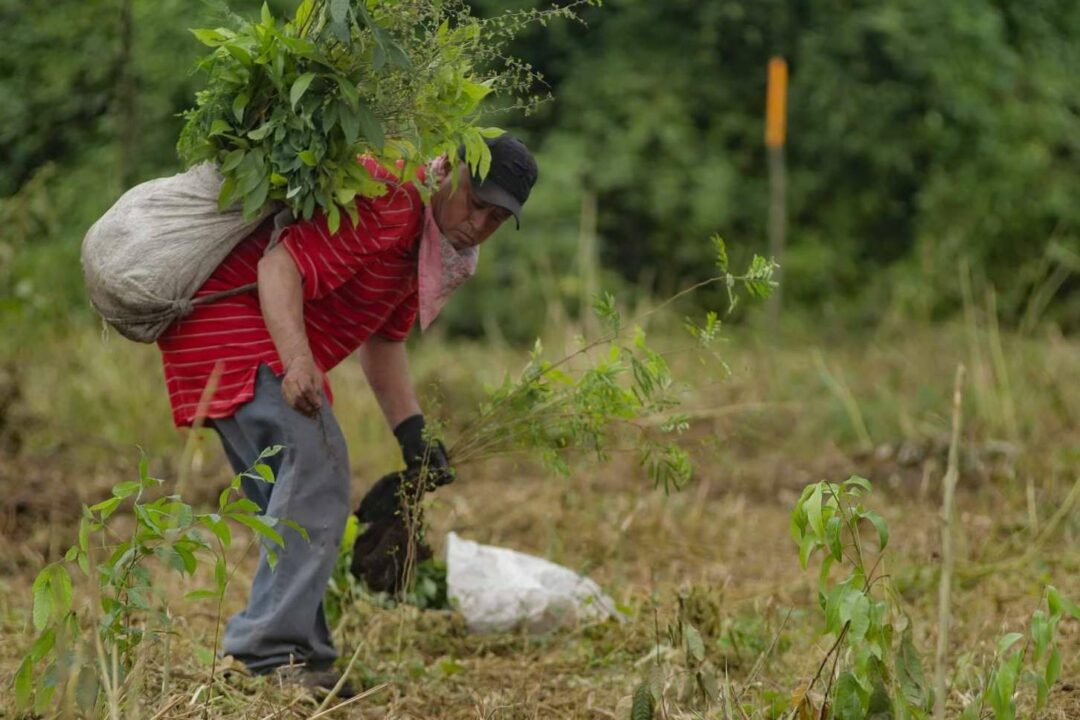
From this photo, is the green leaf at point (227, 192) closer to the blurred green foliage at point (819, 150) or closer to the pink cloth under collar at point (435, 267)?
the pink cloth under collar at point (435, 267)

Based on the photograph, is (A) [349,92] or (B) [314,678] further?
(B) [314,678]

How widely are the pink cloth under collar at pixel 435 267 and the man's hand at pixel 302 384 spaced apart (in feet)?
1.03

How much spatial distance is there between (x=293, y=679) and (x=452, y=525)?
2.36 metres

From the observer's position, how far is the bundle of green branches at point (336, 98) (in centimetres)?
338

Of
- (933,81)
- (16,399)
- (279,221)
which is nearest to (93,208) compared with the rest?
(16,399)

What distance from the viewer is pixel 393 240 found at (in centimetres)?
374

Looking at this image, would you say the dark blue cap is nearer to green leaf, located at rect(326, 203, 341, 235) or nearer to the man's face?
the man's face

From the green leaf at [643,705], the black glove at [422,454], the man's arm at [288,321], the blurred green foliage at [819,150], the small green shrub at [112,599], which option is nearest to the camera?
the small green shrub at [112,599]

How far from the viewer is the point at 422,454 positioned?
4180 mm

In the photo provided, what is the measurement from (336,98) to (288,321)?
571 millimetres

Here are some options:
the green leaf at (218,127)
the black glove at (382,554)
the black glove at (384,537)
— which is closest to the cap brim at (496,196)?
the green leaf at (218,127)

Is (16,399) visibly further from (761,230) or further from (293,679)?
(761,230)

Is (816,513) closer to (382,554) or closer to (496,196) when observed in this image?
(496,196)

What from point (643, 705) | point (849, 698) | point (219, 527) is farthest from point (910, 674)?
point (219, 527)
